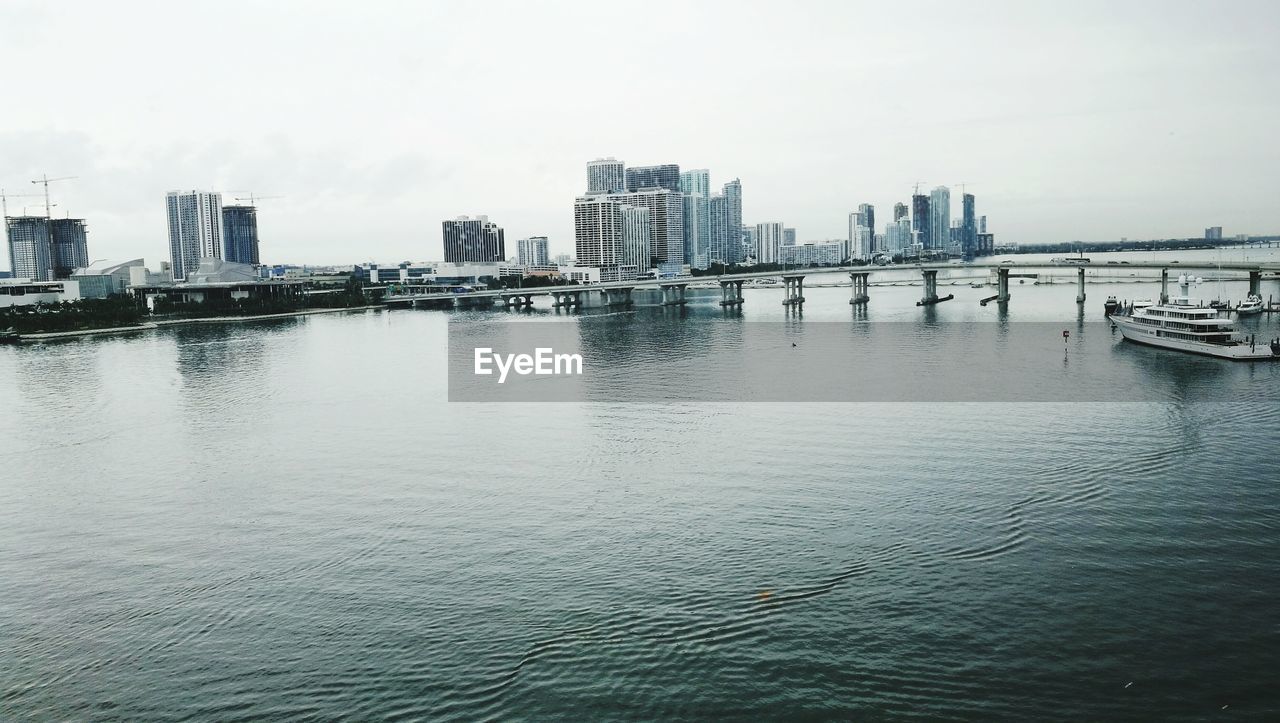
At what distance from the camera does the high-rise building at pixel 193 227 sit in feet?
481

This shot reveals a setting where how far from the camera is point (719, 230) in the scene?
17650 centimetres

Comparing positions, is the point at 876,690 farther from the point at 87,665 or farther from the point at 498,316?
the point at 498,316

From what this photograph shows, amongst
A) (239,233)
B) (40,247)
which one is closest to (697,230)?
(239,233)

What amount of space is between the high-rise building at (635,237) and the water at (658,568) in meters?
107

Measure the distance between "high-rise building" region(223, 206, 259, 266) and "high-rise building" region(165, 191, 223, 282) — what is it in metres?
1.34

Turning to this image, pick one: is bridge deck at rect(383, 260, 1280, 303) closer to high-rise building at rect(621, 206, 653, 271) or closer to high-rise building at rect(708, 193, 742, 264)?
high-rise building at rect(621, 206, 653, 271)

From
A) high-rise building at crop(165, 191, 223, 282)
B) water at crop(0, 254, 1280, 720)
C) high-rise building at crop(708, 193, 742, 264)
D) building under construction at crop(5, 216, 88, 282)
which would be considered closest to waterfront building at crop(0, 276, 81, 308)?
building under construction at crop(5, 216, 88, 282)

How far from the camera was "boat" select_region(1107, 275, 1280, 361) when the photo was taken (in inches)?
1156

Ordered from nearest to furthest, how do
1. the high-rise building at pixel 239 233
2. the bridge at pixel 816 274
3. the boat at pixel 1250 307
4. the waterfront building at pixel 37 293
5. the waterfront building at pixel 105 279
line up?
the boat at pixel 1250 307, the bridge at pixel 816 274, the waterfront building at pixel 37 293, the waterfront building at pixel 105 279, the high-rise building at pixel 239 233

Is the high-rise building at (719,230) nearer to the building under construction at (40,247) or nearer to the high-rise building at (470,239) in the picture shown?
the high-rise building at (470,239)

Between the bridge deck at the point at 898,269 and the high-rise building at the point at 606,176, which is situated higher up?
the high-rise building at the point at 606,176

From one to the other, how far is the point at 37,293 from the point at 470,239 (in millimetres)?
86544

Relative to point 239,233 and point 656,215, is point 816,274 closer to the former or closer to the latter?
point 656,215

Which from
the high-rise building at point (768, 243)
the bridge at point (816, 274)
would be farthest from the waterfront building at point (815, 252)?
the bridge at point (816, 274)
